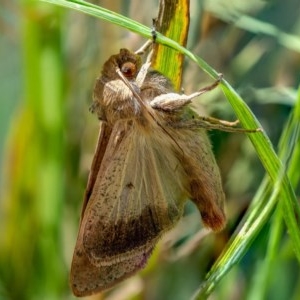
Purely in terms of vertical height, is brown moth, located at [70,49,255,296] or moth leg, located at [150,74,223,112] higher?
moth leg, located at [150,74,223,112]

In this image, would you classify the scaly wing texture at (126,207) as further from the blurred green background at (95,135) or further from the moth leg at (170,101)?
the blurred green background at (95,135)

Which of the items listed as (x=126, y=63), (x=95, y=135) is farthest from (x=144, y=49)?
(x=95, y=135)

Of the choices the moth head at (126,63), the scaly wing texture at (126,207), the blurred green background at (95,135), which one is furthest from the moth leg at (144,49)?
the blurred green background at (95,135)

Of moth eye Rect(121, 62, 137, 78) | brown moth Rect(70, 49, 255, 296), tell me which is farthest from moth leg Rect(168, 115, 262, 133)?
moth eye Rect(121, 62, 137, 78)

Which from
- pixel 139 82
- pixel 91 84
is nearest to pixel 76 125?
pixel 91 84

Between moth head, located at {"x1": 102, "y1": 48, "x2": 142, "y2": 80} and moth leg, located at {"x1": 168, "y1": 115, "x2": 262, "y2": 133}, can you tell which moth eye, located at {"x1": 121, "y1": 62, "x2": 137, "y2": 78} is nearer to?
moth head, located at {"x1": 102, "y1": 48, "x2": 142, "y2": 80}

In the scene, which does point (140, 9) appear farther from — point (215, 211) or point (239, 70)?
point (215, 211)
